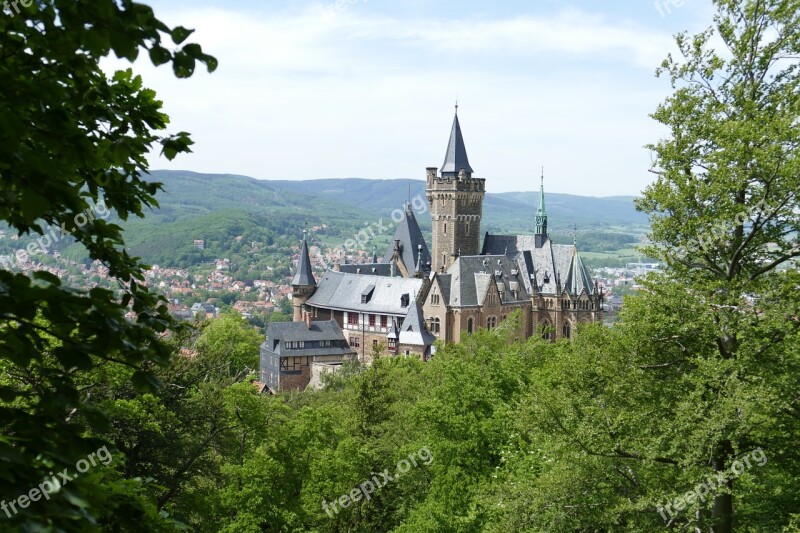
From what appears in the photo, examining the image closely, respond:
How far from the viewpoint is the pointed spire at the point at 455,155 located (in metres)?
86.2

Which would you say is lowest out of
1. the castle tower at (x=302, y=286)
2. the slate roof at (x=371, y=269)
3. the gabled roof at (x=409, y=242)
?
the castle tower at (x=302, y=286)

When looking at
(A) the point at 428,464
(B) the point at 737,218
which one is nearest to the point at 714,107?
(B) the point at 737,218

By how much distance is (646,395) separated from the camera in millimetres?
14148

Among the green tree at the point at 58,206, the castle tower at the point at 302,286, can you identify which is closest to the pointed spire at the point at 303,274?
the castle tower at the point at 302,286

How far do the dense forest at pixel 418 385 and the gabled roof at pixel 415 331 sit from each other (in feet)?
119

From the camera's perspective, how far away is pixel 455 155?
285 feet

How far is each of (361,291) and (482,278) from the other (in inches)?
516

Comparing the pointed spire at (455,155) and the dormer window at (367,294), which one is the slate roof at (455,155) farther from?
the dormer window at (367,294)

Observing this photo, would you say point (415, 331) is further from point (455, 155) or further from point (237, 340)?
point (455, 155)

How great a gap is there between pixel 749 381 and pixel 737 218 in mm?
2770

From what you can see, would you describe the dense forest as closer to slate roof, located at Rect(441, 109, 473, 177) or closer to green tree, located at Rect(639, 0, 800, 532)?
green tree, located at Rect(639, 0, 800, 532)

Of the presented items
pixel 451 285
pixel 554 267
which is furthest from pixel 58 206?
pixel 554 267

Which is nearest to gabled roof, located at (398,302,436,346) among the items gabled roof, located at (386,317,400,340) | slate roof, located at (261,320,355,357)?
gabled roof, located at (386,317,400,340)

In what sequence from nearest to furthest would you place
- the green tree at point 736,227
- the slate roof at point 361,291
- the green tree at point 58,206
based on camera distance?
the green tree at point 58,206 < the green tree at point 736,227 < the slate roof at point 361,291
